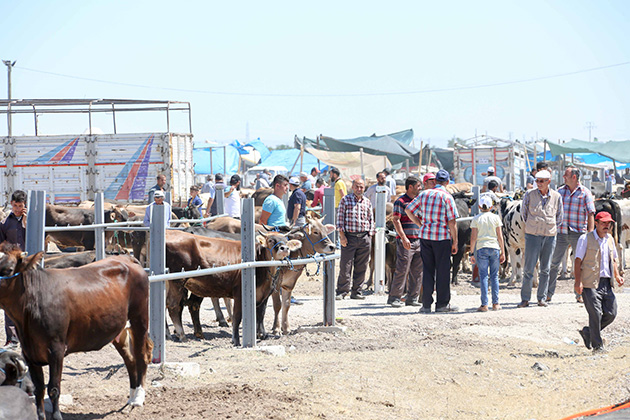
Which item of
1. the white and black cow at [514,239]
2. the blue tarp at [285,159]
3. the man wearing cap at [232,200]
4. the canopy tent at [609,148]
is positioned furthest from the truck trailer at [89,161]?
the blue tarp at [285,159]

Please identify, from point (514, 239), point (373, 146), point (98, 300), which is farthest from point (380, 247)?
point (373, 146)

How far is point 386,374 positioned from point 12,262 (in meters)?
4.05

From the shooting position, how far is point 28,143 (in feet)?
81.9

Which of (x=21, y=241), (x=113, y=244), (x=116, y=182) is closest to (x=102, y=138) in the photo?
(x=116, y=182)

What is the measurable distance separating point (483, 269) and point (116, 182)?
592 inches

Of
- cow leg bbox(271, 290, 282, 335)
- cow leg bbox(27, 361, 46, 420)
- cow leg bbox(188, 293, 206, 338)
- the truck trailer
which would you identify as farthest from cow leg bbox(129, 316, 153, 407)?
the truck trailer

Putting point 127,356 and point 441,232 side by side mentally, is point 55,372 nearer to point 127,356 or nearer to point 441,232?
point 127,356

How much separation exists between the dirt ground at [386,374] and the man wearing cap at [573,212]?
5.17 ft

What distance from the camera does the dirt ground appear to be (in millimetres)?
6980

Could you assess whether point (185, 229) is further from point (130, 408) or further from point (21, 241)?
point (130, 408)

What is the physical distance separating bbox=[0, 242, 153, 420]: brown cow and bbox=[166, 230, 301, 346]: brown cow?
10.2 feet

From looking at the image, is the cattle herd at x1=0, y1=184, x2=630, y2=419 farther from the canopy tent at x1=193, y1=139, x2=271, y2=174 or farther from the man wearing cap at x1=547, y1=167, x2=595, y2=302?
the canopy tent at x1=193, y1=139, x2=271, y2=174

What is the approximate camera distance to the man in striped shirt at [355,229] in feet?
43.8

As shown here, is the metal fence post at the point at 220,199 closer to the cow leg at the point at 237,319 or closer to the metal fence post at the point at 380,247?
the metal fence post at the point at 380,247
